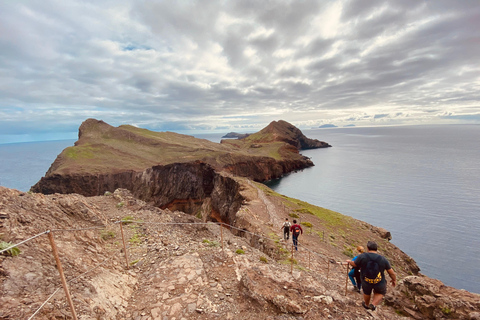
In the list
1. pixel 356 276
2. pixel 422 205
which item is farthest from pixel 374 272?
pixel 422 205

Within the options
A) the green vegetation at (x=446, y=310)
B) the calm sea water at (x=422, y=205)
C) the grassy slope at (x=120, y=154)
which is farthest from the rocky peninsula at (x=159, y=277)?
the grassy slope at (x=120, y=154)

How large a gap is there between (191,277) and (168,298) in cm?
127

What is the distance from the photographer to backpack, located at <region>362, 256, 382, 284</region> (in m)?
6.98

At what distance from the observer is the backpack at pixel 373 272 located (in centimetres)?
698

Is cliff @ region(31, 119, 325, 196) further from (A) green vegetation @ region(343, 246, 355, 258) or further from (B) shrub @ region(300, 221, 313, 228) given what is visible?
(A) green vegetation @ region(343, 246, 355, 258)

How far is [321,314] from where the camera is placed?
685 cm

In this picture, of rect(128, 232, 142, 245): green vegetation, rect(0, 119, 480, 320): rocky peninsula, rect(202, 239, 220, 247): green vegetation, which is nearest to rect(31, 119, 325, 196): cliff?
rect(0, 119, 480, 320): rocky peninsula

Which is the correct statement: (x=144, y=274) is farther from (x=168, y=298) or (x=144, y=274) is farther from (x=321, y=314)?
(x=321, y=314)

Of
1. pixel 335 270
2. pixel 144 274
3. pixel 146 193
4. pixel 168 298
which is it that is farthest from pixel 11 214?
pixel 146 193

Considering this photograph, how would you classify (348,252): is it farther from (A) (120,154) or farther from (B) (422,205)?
(A) (120,154)

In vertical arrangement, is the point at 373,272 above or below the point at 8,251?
below

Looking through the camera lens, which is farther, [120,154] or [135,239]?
[120,154]

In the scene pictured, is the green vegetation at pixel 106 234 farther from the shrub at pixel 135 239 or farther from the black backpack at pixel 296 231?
the black backpack at pixel 296 231

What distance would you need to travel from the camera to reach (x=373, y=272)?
23.0 feet
